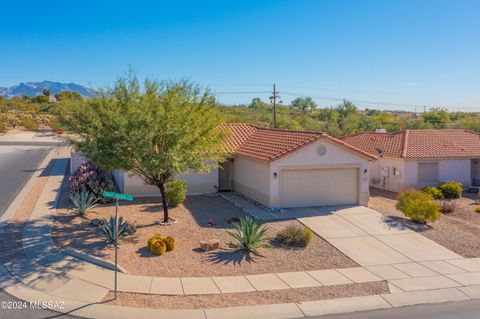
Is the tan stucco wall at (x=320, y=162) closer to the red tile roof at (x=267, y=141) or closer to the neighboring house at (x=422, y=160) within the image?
the red tile roof at (x=267, y=141)

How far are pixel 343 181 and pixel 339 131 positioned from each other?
29.7 metres

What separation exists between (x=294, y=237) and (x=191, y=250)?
356cm

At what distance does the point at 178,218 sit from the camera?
18.2m

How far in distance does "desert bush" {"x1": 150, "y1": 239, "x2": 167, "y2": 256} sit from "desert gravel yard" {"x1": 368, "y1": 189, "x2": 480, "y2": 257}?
988 cm

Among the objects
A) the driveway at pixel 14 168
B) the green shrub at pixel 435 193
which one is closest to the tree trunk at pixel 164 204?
the driveway at pixel 14 168

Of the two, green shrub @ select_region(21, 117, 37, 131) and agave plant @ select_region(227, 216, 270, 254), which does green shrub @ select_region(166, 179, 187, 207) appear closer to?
agave plant @ select_region(227, 216, 270, 254)

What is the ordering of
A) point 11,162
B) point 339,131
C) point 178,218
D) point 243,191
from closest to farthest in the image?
point 178,218
point 243,191
point 11,162
point 339,131

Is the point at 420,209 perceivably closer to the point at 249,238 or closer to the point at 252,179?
the point at 252,179

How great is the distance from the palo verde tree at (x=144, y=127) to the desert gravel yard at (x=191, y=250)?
7.55ft

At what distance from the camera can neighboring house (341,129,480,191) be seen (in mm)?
26844

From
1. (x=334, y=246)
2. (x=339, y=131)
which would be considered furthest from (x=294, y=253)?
(x=339, y=131)

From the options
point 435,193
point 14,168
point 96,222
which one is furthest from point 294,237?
point 14,168

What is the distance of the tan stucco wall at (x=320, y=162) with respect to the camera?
20.3m

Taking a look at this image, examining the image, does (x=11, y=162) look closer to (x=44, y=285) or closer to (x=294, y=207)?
(x=294, y=207)
